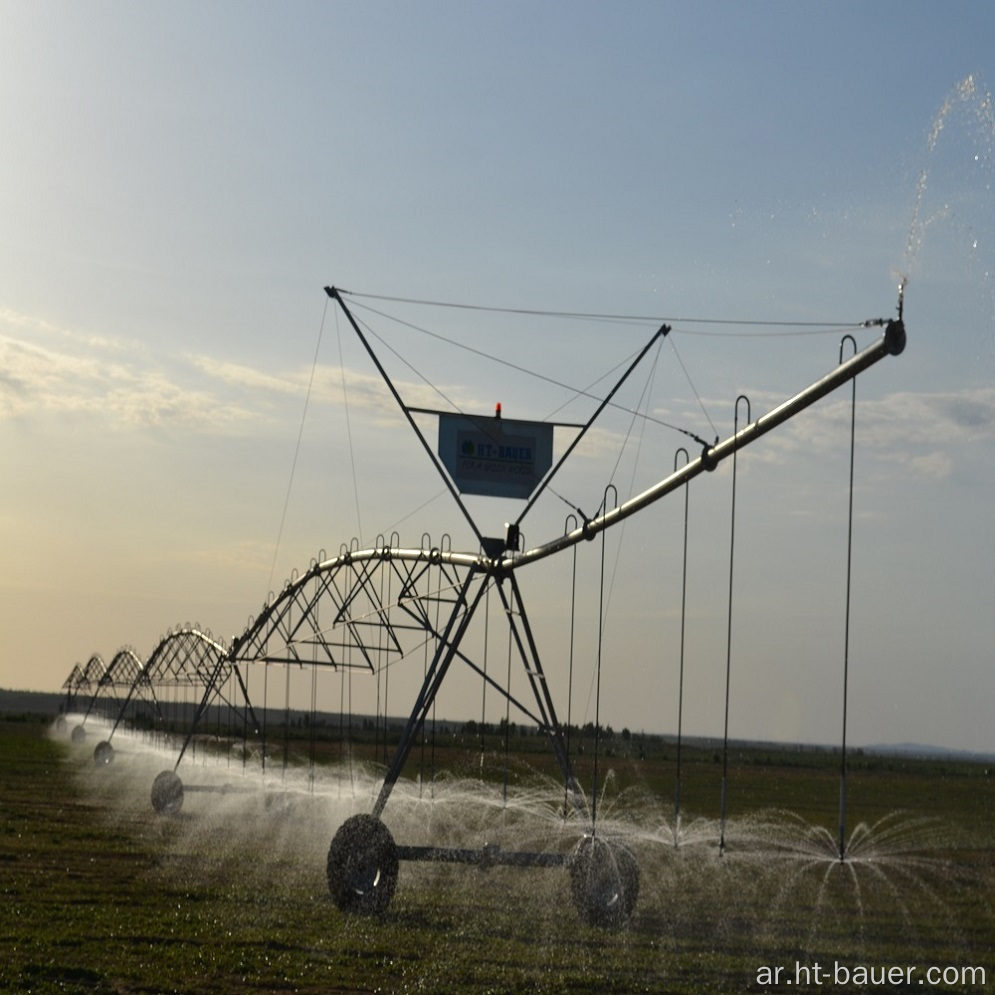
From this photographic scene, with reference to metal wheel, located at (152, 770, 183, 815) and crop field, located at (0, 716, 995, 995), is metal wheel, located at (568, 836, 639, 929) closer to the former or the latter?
crop field, located at (0, 716, 995, 995)

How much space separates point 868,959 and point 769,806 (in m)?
30.0

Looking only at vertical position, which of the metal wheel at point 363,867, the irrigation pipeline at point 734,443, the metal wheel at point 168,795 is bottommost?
the metal wheel at point 168,795

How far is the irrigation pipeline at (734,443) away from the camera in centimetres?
1044

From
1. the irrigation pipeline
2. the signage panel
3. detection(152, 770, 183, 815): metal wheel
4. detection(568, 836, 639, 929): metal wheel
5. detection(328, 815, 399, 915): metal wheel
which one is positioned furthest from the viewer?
detection(152, 770, 183, 815): metal wheel

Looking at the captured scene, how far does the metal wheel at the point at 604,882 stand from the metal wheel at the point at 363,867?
198cm

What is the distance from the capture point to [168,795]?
32.2 metres

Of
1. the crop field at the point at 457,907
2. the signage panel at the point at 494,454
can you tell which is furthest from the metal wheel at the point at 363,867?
the signage panel at the point at 494,454

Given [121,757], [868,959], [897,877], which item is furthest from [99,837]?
[121,757]

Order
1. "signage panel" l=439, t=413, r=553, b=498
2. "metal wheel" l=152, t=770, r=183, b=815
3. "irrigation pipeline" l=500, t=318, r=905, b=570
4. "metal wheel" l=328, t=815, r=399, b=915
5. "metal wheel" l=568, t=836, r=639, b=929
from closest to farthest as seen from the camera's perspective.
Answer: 1. "irrigation pipeline" l=500, t=318, r=905, b=570
2. "metal wheel" l=568, t=836, r=639, b=929
3. "metal wheel" l=328, t=815, r=399, b=915
4. "signage panel" l=439, t=413, r=553, b=498
5. "metal wheel" l=152, t=770, r=183, b=815

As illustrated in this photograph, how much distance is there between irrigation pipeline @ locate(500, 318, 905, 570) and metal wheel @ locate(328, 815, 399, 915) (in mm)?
3544

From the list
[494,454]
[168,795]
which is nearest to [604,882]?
[494,454]

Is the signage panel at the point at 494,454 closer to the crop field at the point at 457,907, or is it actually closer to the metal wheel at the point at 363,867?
the crop field at the point at 457,907

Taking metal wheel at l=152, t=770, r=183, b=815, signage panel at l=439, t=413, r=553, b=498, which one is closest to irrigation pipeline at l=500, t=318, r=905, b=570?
signage panel at l=439, t=413, r=553, b=498

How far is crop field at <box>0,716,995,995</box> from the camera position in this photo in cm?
1360
